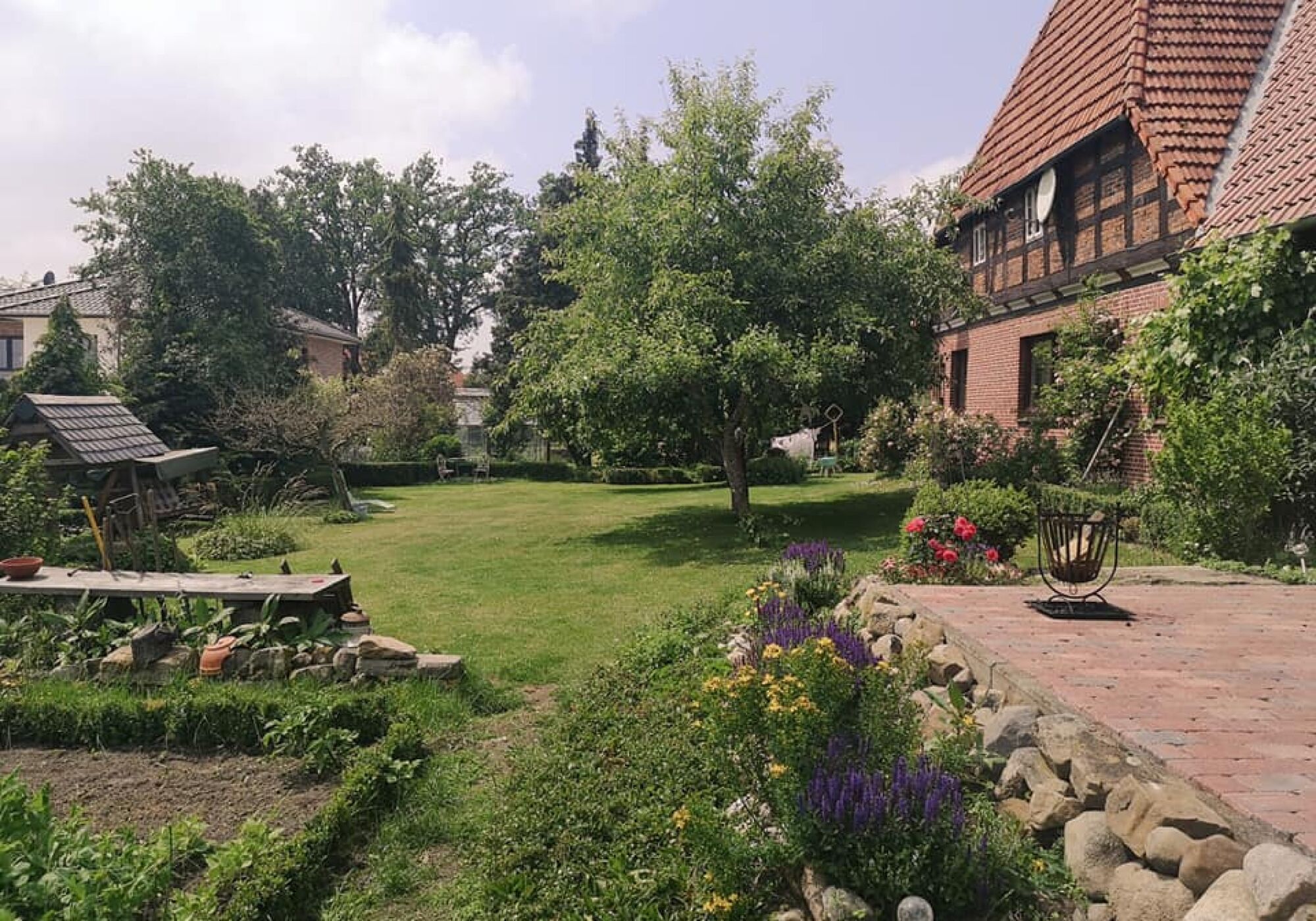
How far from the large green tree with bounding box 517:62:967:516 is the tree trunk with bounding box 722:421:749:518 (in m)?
0.03

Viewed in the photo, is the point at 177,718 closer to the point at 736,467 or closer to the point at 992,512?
the point at 992,512

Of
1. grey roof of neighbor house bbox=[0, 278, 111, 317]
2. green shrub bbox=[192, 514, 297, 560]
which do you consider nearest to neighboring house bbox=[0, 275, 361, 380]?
grey roof of neighbor house bbox=[0, 278, 111, 317]

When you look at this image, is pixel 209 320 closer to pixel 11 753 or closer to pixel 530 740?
pixel 11 753

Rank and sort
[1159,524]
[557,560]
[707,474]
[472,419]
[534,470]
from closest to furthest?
[1159,524] → [557,560] → [707,474] → [534,470] → [472,419]

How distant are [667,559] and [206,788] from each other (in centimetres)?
778

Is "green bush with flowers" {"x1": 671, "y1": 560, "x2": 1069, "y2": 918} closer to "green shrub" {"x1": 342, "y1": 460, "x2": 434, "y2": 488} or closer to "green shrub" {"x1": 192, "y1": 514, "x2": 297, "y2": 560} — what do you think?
"green shrub" {"x1": 192, "y1": 514, "x2": 297, "y2": 560}

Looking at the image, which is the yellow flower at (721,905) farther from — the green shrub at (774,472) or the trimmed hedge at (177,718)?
Answer: the green shrub at (774,472)

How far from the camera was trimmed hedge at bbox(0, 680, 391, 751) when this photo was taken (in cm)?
537

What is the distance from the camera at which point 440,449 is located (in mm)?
29844

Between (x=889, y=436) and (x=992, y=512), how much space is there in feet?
44.3

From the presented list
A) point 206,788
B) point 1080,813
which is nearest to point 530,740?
point 206,788

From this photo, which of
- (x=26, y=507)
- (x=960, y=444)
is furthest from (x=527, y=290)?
(x=26, y=507)

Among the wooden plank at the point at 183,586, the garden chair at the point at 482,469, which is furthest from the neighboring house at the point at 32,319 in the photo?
the wooden plank at the point at 183,586

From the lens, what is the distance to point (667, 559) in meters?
12.0
